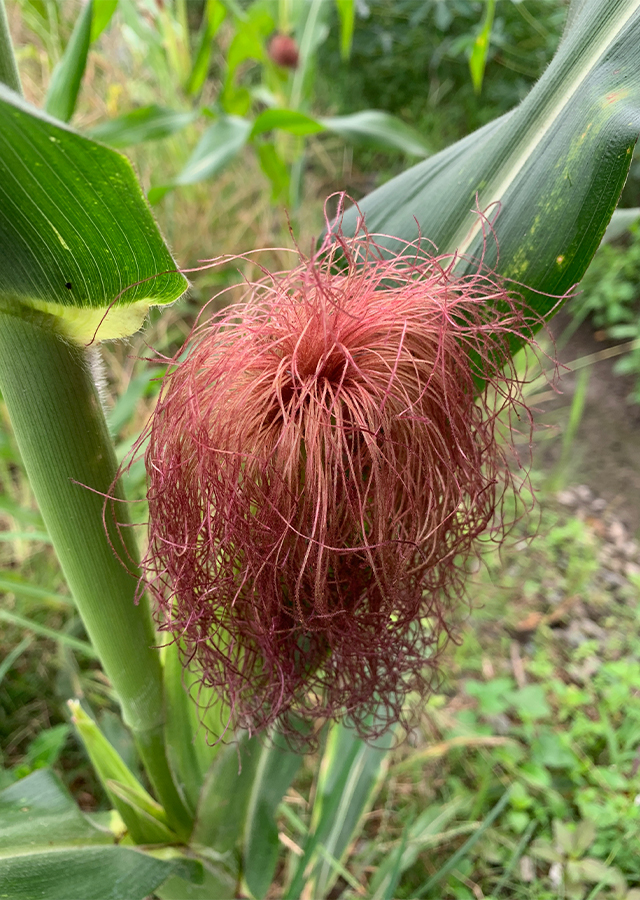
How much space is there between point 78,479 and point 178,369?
0.34ft

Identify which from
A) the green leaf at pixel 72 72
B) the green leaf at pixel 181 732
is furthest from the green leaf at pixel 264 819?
the green leaf at pixel 72 72

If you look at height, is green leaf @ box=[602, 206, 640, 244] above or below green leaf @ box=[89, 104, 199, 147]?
below

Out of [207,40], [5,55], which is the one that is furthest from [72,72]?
[207,40]

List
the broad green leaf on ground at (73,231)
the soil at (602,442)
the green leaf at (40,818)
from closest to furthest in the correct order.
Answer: the broad green leaf on ground at (73,231)
the green leaf at (40,818)
the soil at (602,442)

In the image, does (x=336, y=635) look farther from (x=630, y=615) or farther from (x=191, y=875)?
(x=630, y=615)

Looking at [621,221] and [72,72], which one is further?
[72,72]

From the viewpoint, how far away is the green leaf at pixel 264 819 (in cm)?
69

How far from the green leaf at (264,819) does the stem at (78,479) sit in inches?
10.4

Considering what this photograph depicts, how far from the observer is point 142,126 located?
1.38m

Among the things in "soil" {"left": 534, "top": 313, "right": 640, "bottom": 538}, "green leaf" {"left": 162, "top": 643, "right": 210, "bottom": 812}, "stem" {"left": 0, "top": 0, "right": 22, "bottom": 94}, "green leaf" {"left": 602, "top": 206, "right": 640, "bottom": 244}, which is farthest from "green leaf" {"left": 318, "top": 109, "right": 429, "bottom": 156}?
"green leaf" {"left": 162, "top": 643, "right": 210, "bottom": 812}

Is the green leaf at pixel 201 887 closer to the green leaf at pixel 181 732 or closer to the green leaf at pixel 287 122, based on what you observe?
the green leaf at pixel 181 732

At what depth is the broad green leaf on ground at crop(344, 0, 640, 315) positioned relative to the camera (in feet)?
1.33

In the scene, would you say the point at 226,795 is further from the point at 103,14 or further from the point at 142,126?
the point at 103,14

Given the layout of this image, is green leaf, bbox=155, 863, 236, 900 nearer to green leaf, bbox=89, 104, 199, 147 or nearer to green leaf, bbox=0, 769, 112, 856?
green leaf, bbox=0, 769, 112, 856
